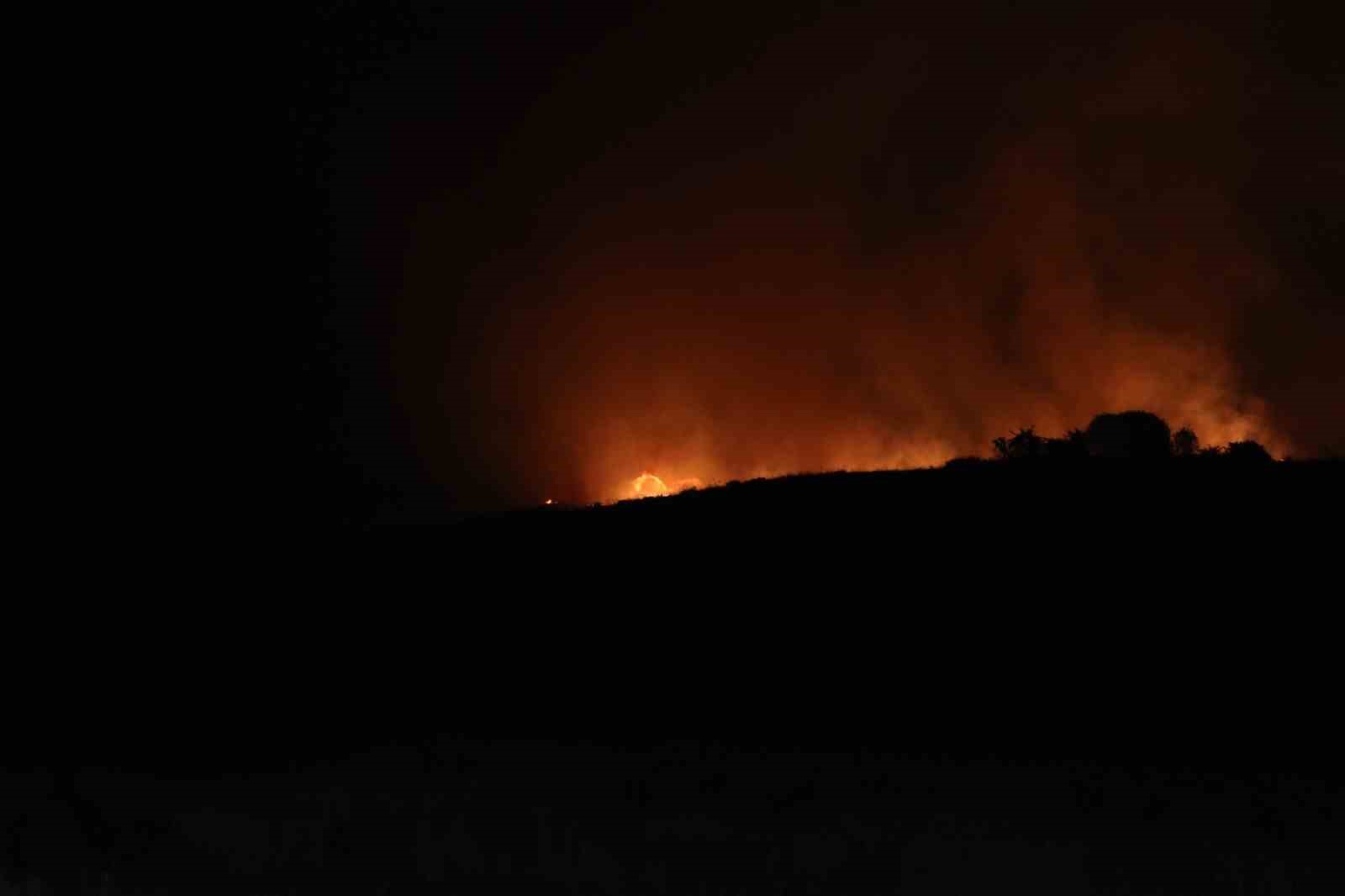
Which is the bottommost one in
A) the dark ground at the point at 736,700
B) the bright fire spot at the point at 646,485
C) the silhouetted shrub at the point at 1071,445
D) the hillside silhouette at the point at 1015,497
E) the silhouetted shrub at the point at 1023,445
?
the dark ground at the point at 736,700

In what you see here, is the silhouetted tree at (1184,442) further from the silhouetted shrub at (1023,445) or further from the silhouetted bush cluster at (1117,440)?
the silhouetted shrub at (1023,445)

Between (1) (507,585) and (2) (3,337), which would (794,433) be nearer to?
(2) (3,337)

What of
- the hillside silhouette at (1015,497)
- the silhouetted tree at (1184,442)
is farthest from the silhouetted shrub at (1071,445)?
the hillside silhouette at (1015,497)

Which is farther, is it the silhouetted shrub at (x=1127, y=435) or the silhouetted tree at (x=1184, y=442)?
the silhouetted tree at (x=1184, y=442)

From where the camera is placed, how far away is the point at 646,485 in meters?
36.4

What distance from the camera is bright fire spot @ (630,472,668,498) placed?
→ 35812mm

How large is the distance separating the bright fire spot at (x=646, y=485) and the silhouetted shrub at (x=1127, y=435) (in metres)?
16.9

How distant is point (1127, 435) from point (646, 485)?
19296 millimetres

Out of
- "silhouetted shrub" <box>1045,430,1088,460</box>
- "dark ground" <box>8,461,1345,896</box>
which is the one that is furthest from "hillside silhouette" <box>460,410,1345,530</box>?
"silhouetted shrub" <box>1045,430,1088,460</box>

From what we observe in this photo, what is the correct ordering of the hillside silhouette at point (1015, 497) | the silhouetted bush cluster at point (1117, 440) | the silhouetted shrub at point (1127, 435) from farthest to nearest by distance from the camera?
the silhouetted shrub at point (1127, 435), the silhouetted bush cluster at point (1117, 440), the hillside silhouette at point (1015, 497)

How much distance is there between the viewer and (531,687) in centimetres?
780

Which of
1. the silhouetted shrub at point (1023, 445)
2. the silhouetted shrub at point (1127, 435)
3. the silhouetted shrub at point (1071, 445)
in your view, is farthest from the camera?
the silhouetted shrub at point (1023, 445)

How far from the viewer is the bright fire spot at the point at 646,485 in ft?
117

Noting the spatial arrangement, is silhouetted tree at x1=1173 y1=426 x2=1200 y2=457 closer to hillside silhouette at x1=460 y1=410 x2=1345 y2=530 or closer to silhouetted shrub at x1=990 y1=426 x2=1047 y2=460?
silhouetted shrub at x1=990 y1=426 x2=1047 y2=460
